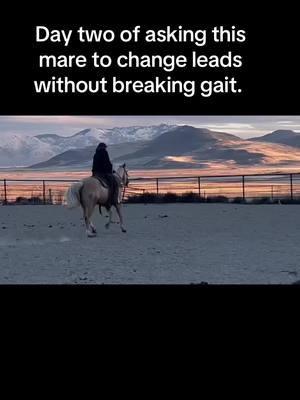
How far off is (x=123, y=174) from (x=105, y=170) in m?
0.93

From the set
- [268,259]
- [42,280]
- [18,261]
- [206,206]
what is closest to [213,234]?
[268,259]

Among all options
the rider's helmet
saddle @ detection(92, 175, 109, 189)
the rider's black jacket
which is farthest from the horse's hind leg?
the rider's helmet

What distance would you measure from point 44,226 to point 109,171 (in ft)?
7.98

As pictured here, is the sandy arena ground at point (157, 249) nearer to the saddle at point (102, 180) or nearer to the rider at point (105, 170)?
the rider at point (105, 170)

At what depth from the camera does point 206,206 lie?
17984 mm

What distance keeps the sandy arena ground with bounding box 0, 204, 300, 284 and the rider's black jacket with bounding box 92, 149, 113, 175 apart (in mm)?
1041

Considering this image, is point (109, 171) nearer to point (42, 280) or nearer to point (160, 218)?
point (160, 218)

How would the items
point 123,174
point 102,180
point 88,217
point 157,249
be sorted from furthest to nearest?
point 123,174, point 102,180, point 88,217, point 157,249

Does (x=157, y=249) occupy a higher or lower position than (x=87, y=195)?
lower

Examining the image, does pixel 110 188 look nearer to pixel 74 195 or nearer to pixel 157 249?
pixel 74 195

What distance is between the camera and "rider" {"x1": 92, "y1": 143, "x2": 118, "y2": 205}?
443 inches

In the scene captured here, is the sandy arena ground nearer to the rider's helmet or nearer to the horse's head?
the horse's head

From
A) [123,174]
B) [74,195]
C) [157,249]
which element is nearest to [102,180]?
[74,195]

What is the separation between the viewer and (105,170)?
1138 cm
